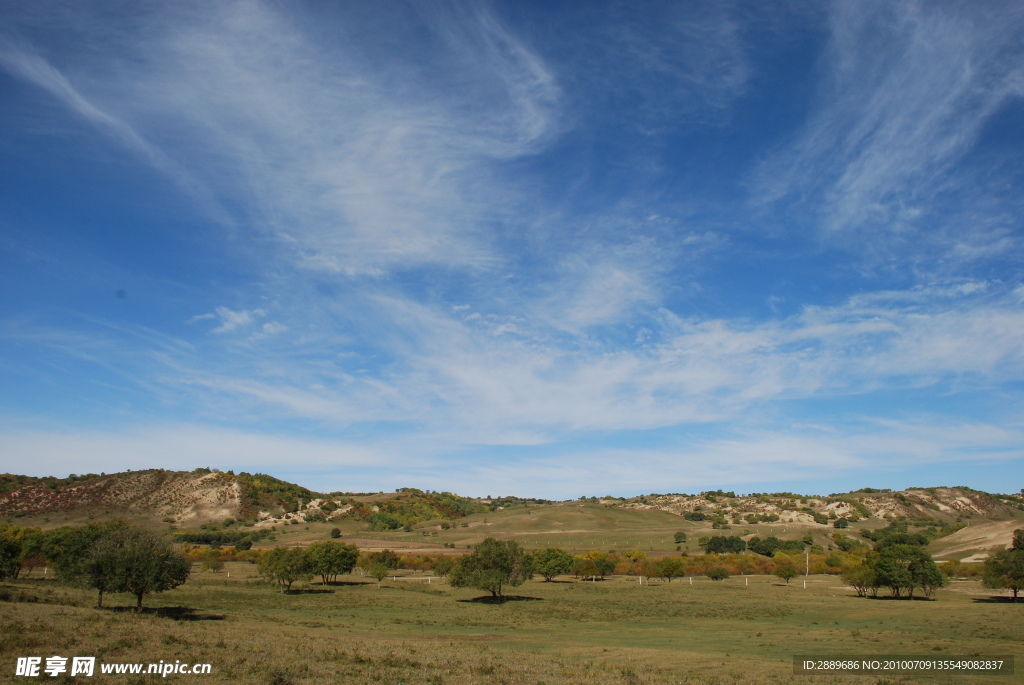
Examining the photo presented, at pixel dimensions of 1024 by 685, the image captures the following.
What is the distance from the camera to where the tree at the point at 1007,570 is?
242 ft

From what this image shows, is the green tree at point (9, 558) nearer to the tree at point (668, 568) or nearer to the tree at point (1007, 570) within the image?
Answer: the tree at point (668, 568)

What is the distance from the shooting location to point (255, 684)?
25.2m

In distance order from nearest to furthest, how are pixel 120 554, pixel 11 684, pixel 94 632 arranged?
1. pixel 11 684
2. pixel 94 632
3. pixel 120 554

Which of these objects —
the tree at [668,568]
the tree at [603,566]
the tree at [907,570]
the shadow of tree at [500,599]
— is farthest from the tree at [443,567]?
the tree at [907,570]

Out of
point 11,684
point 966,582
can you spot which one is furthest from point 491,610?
point 966,582

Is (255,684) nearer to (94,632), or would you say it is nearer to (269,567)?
(94,632)

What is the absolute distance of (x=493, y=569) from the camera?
7988 cm

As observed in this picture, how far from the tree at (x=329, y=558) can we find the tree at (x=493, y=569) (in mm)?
25385

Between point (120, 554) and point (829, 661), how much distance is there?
59.2 metres

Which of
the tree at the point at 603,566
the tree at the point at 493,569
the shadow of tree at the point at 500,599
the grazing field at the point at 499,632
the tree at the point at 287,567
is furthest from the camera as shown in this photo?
the tree at the point at 603,566

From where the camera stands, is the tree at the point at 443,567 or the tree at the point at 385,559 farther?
the tree at the point at 443,567

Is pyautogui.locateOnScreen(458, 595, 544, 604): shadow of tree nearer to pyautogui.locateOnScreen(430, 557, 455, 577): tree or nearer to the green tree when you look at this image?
pyautogui.locateOnScreen(430, 557, 455, 577): tree

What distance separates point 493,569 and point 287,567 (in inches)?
1251

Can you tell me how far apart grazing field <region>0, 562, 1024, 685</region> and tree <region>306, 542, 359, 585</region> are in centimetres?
522
